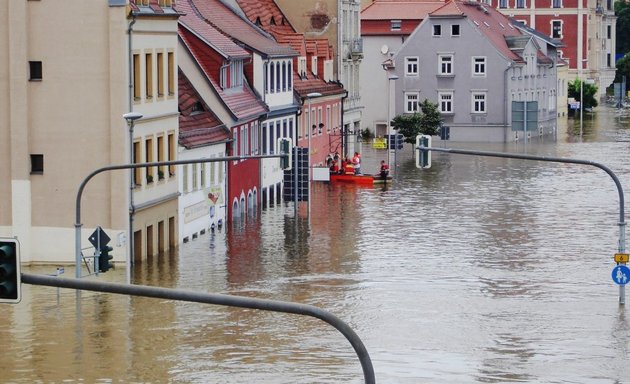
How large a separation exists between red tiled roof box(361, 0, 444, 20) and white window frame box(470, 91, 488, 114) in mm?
10623

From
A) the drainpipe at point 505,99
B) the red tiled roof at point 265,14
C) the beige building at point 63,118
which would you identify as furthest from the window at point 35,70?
the drainpipe at point 505,99

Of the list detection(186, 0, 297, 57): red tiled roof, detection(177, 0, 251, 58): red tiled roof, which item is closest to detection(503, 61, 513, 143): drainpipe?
detection(186, 0, 297, 57): red tiled roof

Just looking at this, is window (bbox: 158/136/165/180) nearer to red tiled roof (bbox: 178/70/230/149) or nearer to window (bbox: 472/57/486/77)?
red tiled roof (bbox: 178/70/230/149)

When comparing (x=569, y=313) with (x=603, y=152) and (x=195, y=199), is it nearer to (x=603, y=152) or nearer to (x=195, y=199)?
(x=195, y=199)

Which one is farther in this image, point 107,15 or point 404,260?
point 404,260

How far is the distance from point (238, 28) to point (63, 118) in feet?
87.0

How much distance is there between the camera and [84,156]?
1890 inches

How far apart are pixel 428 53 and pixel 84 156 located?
64.5 meters

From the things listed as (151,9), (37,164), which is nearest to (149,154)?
(37,164)

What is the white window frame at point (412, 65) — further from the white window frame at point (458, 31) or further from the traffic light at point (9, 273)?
the traffic light at point (9, 273)

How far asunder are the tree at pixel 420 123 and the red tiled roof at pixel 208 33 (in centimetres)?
3250

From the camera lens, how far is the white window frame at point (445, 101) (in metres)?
110

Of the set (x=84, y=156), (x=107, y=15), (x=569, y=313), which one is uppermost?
(x=107, y=15)

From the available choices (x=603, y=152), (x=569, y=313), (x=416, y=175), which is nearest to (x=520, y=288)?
(x=569, y=313)
